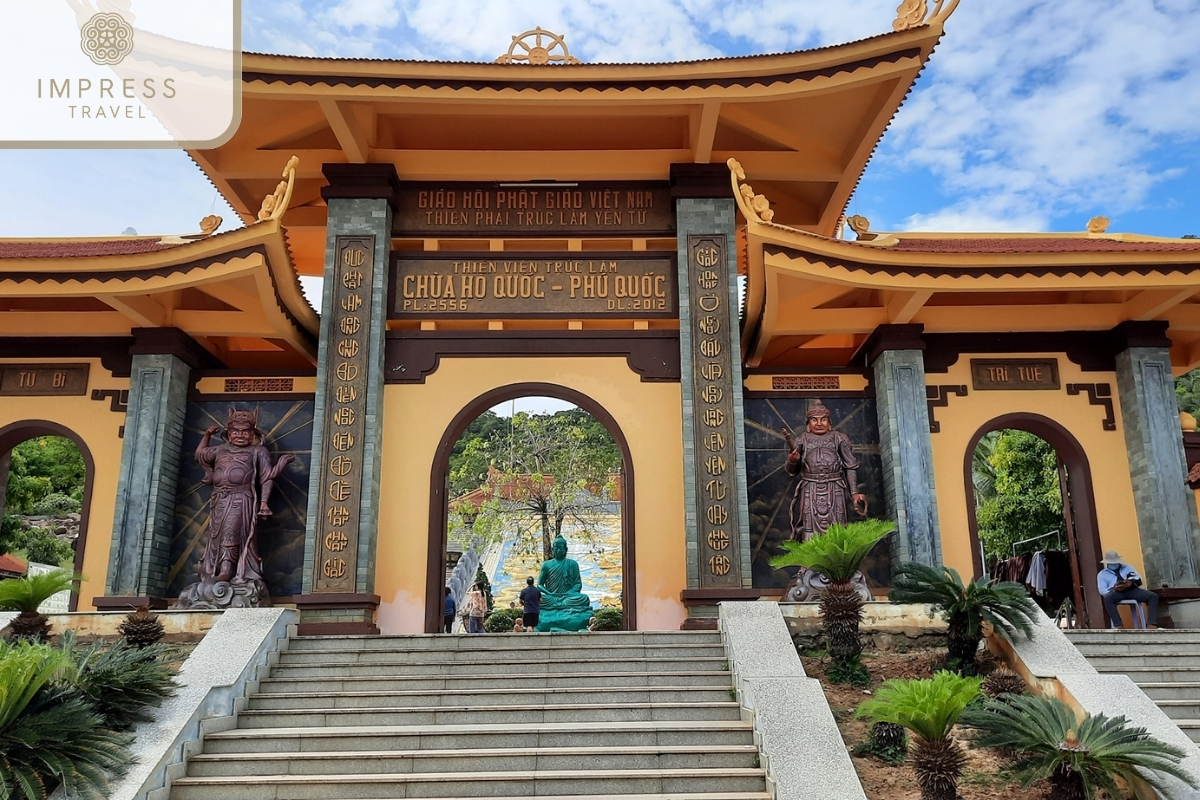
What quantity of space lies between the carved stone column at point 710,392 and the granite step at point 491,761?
3666 millimetres

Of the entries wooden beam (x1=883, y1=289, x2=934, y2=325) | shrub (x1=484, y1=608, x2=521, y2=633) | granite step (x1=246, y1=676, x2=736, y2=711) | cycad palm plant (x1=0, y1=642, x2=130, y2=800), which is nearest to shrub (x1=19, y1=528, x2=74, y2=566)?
shrub (x1=484, y1=608, x2=521, y2=633)

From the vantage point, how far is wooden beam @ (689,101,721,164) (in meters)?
10.7

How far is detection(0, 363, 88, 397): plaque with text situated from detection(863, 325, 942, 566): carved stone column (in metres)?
9.37

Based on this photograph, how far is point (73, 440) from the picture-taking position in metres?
11.6

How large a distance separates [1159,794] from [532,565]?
22.3 metres

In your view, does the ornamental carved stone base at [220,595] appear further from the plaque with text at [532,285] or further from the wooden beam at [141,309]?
the plaque with text at [532,285]

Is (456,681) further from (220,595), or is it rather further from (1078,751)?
(1078,751)

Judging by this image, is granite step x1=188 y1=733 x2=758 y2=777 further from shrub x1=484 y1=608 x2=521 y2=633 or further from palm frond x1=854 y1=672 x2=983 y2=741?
shrub x1=484 y1=608 x2=521 y2=633

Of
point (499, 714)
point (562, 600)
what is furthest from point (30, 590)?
point (562, 600)

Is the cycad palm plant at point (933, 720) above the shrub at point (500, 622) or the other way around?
the other way around

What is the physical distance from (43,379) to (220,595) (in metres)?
3.85

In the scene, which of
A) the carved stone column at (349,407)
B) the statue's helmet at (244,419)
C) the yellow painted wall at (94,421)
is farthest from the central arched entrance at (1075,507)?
the yellow painted wall at (94,421)

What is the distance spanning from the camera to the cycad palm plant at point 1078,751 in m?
5.49

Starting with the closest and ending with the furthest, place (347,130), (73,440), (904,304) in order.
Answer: (347,130)
(904,304)
(73,440)
